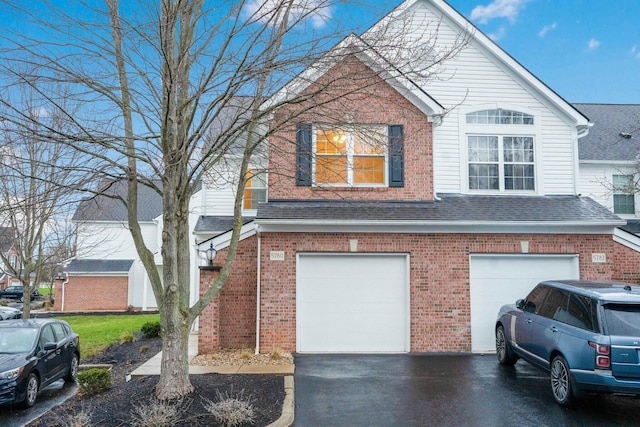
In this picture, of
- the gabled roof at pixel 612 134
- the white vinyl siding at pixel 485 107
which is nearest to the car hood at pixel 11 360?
the white vinyl siding at pixel 485 107

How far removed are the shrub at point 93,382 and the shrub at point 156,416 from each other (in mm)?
1976

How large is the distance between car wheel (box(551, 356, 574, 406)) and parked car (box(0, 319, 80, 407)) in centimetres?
868

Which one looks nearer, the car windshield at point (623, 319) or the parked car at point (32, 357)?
the car windshield at point (623, 319)

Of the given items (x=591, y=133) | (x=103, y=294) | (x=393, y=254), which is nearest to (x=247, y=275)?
(x=393, y=254)

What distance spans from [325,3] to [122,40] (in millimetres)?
3091

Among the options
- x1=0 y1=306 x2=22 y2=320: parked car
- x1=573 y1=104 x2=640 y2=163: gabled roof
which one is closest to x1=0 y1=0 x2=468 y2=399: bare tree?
x1=573 y1=104 x2=640 y2=163: gabled roof

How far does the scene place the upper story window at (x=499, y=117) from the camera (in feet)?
42.7

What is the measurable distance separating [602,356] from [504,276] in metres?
4.91

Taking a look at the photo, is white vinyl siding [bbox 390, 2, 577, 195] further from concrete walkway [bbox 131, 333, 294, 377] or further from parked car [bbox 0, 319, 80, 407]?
parked car [bbox 0, 319, 80, 407]

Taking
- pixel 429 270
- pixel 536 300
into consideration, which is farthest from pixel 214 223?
pixel 536 300

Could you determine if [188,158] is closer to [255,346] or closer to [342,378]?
[342,378]

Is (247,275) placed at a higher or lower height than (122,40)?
lower

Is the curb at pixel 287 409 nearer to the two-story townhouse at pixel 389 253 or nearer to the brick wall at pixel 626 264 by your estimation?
the two-story townhouse at pixel 389 253

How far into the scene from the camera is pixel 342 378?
336 inches
